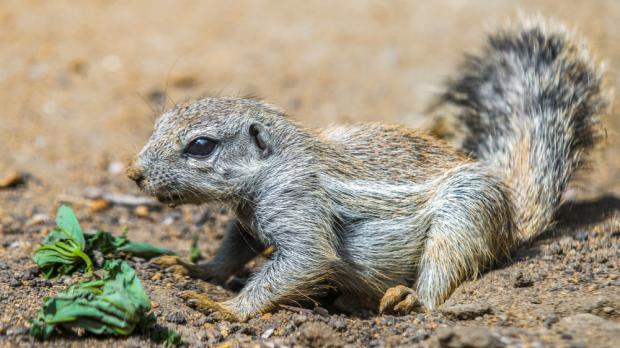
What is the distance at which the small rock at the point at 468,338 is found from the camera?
4020 mm

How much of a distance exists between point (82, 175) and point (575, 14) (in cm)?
728

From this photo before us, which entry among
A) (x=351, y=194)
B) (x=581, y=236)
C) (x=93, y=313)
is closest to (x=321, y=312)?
(x=351, y=194)

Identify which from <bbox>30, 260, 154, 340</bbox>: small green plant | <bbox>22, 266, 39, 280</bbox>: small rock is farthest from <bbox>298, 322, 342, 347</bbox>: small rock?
<bbox>22, 266, 39, 280</bbox>: small rock

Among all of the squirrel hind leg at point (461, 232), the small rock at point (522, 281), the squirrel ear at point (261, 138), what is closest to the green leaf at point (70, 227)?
the squirrel ear at point (261, 138)

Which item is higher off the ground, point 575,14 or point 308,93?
point 575,14

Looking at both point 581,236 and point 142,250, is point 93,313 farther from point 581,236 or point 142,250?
point 581,236

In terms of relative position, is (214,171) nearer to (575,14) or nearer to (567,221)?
(567,221)

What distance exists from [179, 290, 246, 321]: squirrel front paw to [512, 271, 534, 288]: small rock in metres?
2.06

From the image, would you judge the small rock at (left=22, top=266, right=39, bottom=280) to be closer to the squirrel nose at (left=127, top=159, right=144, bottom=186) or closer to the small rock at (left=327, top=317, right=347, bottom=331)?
the squirrel nose at (left=127, top=159, right=144, bottom=186)

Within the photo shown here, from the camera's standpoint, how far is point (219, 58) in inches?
435

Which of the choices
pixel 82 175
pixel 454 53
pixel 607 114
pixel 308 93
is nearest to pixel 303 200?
pixel 607 114

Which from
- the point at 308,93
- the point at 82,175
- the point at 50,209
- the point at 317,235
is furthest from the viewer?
the point at 308,93

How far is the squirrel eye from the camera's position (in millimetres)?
5590

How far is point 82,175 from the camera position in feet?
Answer: 28.1
